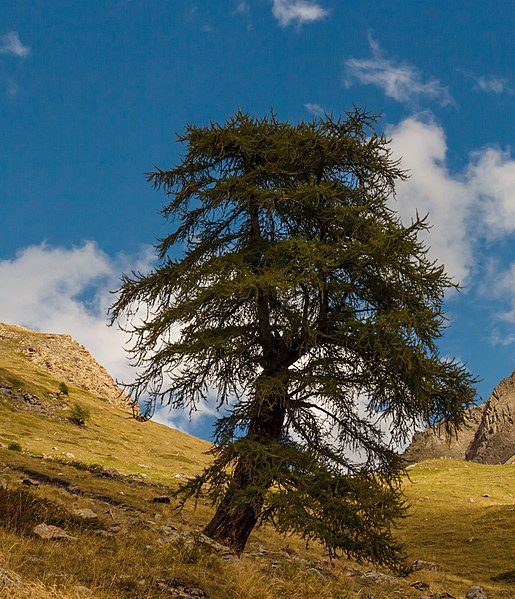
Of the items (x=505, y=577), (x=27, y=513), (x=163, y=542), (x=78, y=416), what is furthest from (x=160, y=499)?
(x=78, y=416)

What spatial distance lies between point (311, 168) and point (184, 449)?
5477 cm

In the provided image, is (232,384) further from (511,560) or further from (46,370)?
(46,370)

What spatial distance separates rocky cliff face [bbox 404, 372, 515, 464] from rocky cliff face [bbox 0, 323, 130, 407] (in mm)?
49887

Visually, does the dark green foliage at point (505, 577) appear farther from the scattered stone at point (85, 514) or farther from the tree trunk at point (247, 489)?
the scattered stone at point (85, 514)

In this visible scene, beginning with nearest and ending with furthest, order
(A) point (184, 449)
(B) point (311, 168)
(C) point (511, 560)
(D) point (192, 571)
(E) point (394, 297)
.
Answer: (D) point (192, 571)
(E) point (394, 297)
(B) point (311, 168)
(C) point (511, 560)
(A) point (184, 449)

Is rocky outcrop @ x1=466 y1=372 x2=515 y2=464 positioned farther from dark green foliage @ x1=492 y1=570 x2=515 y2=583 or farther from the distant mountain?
dark green foliage @ x1=492 y1=570 x2=515 y2=583

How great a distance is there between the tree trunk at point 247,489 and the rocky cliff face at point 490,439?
7804 cm

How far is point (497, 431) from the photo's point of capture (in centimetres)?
9456

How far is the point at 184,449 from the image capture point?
211 feet

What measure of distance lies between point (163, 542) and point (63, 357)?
93550 mm

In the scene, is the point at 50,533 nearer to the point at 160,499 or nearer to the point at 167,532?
the point at 167,532

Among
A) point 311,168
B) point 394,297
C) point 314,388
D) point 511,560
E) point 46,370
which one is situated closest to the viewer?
point 314,388

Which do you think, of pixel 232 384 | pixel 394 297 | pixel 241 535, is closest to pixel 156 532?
pixel 241 535

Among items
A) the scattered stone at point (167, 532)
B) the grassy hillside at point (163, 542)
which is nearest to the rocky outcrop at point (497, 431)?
the grassy hillside at point (163, 542)
